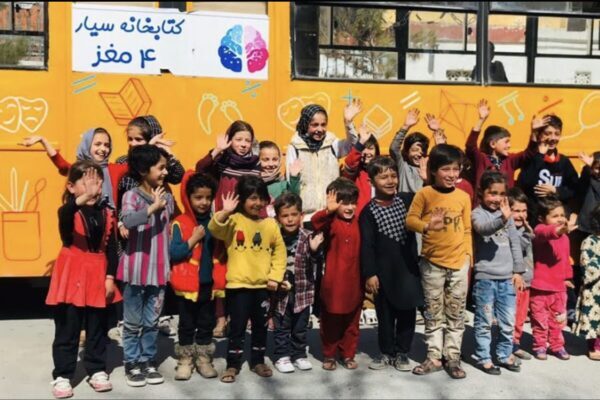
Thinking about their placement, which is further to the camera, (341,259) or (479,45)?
(479,45)

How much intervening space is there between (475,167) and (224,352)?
2.30m

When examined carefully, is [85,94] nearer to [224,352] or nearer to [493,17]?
[224,352]

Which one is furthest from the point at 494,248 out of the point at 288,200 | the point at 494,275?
the point at 288,200

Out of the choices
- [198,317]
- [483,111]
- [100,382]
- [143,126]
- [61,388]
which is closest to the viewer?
[61,388]

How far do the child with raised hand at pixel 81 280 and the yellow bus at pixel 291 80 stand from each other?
3.62ft

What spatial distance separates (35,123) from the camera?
5168 millimetres

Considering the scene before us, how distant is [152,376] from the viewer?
438 cm

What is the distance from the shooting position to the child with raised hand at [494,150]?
550cm

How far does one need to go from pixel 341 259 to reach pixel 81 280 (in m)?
1.57

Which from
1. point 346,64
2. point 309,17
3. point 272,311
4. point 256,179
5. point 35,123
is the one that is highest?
point 309,17

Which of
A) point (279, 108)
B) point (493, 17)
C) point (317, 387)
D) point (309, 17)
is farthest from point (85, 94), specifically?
point (493, 17)

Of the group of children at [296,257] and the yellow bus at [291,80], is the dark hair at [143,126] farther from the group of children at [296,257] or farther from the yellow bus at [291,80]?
the yellow bus at [291,80]

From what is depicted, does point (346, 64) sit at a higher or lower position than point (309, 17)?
lower

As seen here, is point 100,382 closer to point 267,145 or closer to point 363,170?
point 267,145
